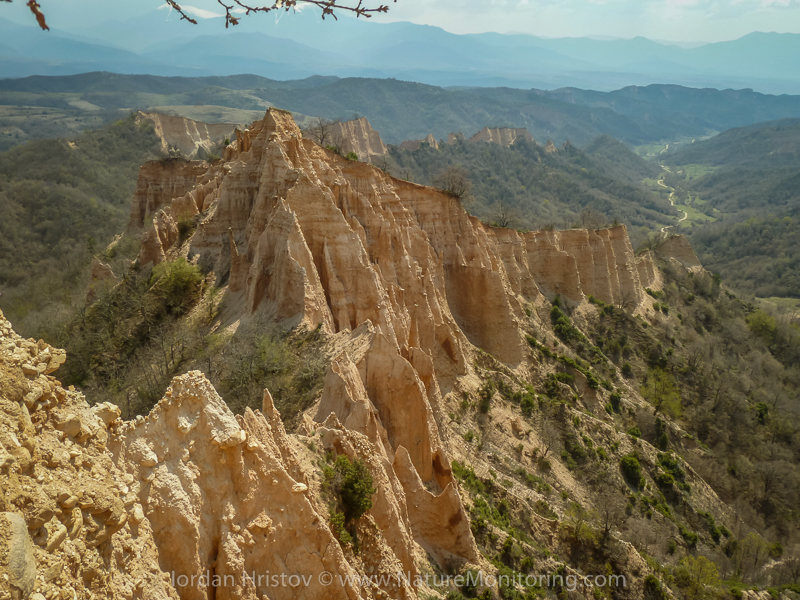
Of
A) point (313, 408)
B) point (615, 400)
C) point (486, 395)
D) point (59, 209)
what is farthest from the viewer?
point (59, 209)

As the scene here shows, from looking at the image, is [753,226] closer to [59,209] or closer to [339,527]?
[339,527]

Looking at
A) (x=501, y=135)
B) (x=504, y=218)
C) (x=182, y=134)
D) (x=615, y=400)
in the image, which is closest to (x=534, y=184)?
(x=501, y=135)

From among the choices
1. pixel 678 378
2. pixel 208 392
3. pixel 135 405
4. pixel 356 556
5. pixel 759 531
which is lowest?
pixel 759 531

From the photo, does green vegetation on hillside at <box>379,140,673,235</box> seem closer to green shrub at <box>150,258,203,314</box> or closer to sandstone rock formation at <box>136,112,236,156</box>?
Answer: sandstone rock formation at <box>136,112,236,156</box>

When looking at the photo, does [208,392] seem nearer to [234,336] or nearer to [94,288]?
[234,336]

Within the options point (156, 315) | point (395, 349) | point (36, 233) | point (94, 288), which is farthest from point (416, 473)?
point (36, 233)
